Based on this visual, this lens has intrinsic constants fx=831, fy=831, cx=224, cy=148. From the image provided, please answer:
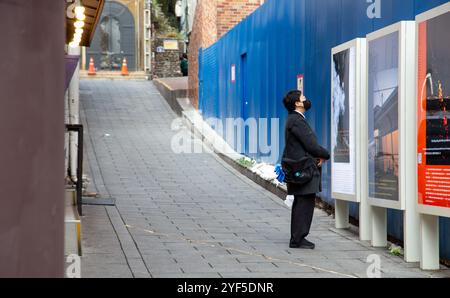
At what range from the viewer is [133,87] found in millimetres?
32375

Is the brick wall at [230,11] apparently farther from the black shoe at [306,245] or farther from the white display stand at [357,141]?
the black shoe at [306,245]

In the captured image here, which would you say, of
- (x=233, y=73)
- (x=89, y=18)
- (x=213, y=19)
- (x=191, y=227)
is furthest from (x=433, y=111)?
(x=213, y=19)

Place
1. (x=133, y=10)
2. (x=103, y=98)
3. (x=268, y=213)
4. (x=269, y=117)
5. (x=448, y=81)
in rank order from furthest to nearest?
(x=133, y=10) < (x=103, y=98) < (x=269, y=117) < (x=268, y=213) < (x=448, y=81)

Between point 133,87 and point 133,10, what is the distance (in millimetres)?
14374

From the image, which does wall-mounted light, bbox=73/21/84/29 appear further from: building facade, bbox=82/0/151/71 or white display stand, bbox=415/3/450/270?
building facade, bbox=82/0/151/71

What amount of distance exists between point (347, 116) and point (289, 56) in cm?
459

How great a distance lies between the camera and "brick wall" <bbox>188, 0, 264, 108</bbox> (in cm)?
2259

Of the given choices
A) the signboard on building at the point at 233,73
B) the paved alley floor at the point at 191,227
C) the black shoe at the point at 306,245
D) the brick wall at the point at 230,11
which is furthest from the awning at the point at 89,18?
the brick wall at the point at 230,11

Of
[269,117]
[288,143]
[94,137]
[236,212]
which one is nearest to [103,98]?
[94,137]

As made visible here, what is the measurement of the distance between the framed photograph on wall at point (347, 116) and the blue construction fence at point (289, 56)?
461mm

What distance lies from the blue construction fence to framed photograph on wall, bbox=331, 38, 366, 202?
46 cm

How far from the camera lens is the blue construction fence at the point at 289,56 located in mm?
9656
